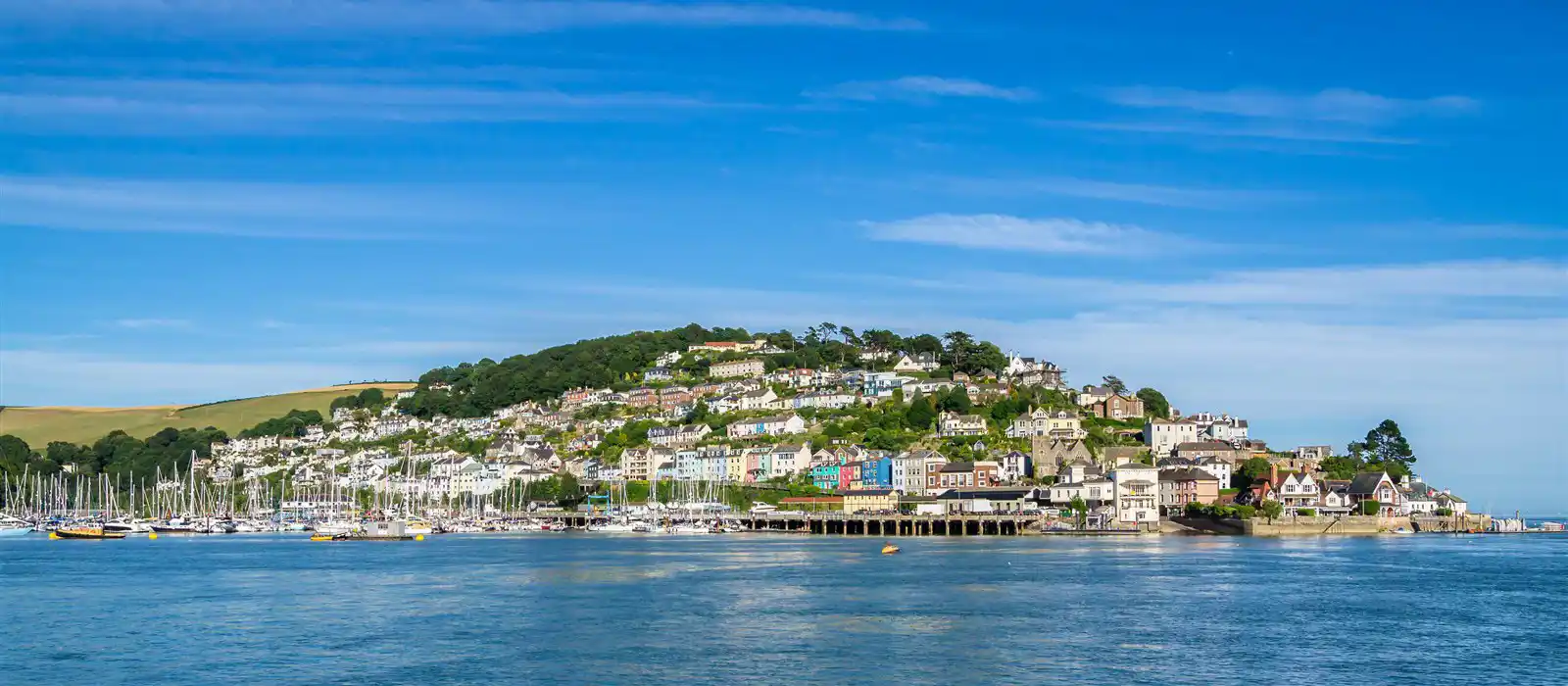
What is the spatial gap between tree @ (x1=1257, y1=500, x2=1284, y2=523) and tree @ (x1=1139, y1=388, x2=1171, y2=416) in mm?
45610

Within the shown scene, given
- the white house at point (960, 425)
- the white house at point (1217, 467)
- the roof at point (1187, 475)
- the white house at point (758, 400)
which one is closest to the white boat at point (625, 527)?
the white house at point (960, 425)

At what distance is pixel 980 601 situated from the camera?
184 ft

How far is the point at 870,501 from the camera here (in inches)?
5551

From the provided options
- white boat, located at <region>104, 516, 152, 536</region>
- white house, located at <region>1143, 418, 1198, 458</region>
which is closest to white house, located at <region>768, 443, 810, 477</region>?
white house, located at <region>1143, 418, 1198, 458</region>

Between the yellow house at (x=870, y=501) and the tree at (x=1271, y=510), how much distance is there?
3111 cm

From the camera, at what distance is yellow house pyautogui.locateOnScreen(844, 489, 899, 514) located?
13938cm

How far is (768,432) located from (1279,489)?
207 ft

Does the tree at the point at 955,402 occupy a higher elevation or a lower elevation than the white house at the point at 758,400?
lower

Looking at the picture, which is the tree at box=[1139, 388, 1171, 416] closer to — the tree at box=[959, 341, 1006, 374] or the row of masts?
the tree at box=[959, 341, 1006, 374]

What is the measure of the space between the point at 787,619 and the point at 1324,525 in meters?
87.5

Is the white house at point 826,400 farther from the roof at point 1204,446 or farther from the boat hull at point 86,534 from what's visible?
the boat hull at point 86,534

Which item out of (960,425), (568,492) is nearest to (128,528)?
(568,492)

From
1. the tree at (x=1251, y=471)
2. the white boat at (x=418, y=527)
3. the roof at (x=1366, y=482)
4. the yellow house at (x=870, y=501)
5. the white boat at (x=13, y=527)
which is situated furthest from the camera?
the white boat at (x=13, y=527)

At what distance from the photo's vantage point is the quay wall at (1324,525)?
12231 centimetres
